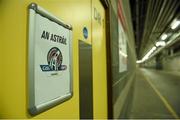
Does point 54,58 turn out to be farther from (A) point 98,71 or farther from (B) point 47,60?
(A) point 98,71

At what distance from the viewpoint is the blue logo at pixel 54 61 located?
112 centimetres

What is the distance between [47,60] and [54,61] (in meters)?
0.08

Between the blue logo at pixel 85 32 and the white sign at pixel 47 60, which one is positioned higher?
the blue logo at pixel 85 32

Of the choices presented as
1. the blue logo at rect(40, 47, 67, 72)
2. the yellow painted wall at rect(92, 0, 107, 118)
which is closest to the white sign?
the blue logo at rect(40, 47, 67, 72)

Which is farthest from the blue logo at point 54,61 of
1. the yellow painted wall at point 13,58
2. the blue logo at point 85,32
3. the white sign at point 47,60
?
A: the blue logo at point 85,32

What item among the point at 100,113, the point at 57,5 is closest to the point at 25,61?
the point at 57,5

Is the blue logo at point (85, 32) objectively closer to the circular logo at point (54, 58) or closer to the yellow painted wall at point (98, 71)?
the yellow painted wall at point (98, 71)

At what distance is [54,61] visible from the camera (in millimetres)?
1187

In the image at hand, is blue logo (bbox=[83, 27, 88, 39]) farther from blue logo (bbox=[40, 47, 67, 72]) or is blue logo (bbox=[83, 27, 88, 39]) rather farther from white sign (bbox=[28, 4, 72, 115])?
blue logo (bbox=[40, 47, 67, 72])

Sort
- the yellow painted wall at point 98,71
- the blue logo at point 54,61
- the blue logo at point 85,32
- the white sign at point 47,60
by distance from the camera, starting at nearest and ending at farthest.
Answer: the white sign at point 47,60
the blue logo at point 54,61
the blue logo at point 85,32
the yellow painted wall at point 98,71

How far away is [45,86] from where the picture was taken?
110 centimetres

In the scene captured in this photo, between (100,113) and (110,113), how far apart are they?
0.55m

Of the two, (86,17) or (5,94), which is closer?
(5,94)

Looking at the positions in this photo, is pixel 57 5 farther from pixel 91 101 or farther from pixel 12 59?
pixel 91 101
